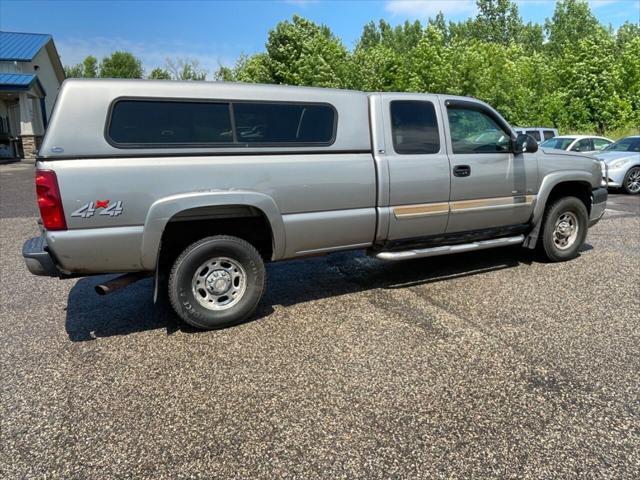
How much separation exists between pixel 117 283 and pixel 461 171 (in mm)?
3547

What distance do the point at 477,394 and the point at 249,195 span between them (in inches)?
91.5

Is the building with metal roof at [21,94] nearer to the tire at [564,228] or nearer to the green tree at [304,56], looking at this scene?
the green tree at [304,56]

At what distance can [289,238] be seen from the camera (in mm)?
4316

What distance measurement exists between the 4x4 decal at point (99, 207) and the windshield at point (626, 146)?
13.9m

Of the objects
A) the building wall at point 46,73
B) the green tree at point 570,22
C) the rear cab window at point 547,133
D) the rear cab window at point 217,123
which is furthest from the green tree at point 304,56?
the green tree at point 570,22

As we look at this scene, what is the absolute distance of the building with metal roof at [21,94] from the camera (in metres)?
24.1

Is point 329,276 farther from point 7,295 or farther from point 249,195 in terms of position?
point 7,295

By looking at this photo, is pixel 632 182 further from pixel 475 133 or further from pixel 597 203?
pixel 475 133

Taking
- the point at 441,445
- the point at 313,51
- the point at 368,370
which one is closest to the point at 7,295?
the point at 368,370

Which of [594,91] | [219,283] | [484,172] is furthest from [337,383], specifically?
[594,91]

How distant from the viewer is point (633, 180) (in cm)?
1251

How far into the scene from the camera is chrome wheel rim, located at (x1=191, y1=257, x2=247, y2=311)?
4.12 meters

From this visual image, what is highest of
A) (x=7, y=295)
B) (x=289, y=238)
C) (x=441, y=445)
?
(x=289, y=238)

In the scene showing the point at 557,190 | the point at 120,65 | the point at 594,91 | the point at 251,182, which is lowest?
the point at 557,190
